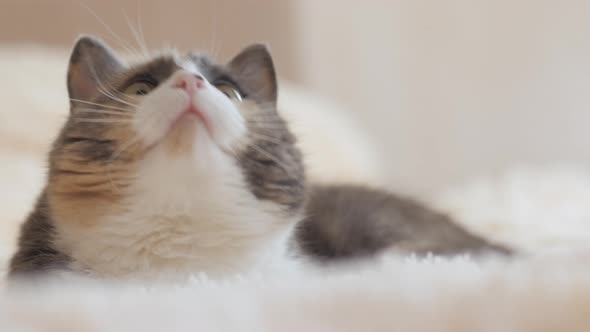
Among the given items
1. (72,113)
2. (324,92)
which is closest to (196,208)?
(72,113)

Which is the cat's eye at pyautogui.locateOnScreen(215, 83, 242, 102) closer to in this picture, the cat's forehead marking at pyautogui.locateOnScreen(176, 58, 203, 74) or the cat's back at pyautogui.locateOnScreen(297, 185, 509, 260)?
the cat's forehead marking at pyautogui.locateOnScreen(176, 58, 203, 74)

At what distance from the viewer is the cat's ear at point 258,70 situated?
0.92 meters

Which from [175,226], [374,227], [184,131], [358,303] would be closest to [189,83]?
[184,131]

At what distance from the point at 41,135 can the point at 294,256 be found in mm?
863

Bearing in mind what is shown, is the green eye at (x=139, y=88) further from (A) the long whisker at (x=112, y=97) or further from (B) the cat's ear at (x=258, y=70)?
(B) the cat's ear at (x=258, y=70)

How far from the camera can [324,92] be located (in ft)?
8.93

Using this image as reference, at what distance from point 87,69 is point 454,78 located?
2138 mm

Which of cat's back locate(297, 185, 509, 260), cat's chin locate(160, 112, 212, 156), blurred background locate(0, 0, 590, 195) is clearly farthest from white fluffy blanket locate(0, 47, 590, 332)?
blurred background locate(0, 0, 590, 195)

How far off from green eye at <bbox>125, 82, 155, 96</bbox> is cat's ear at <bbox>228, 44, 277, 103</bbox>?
0.14 metres

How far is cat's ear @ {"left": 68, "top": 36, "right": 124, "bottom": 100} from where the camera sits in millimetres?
854

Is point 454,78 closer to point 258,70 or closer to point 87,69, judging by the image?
point 258,70

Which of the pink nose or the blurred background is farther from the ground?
the blurred background

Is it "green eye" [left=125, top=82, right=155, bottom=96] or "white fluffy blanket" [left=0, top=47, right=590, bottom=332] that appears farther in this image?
"green eye" [left=125, top=82, right=155, bottom=96]

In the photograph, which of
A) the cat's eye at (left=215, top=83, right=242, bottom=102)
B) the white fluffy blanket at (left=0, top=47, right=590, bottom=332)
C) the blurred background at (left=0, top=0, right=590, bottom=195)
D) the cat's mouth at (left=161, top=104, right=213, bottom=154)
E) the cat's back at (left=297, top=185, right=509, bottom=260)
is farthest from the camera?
the blurred background at (left=0, top=0, right=590, bottom=195)
